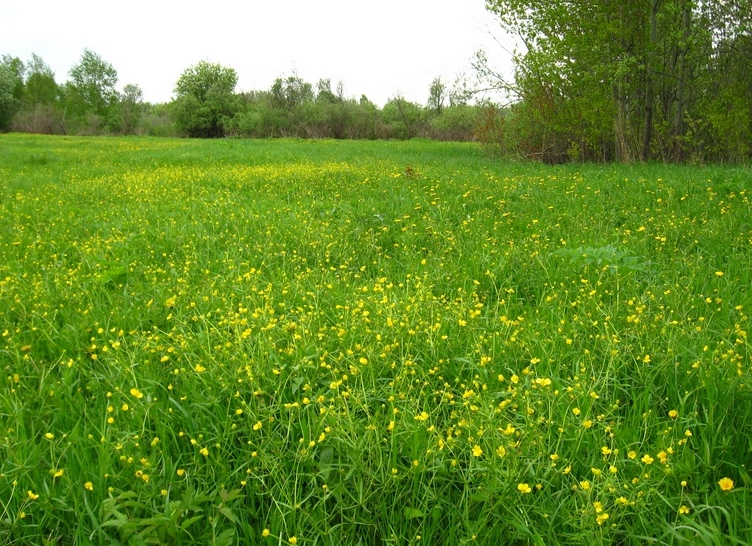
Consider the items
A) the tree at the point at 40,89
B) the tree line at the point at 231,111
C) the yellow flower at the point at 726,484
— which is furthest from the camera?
the tree at the point at 40,89

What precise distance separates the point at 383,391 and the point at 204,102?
1985 inches

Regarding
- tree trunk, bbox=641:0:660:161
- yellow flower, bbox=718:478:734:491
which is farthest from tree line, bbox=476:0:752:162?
yellow flower, bbox=718:478:734:491

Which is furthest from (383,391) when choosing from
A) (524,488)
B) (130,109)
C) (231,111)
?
(130,109)

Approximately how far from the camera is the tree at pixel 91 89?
58.5m

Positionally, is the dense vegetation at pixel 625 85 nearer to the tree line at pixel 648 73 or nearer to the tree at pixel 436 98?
the tree line at pixel 648 73

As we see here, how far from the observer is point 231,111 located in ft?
155

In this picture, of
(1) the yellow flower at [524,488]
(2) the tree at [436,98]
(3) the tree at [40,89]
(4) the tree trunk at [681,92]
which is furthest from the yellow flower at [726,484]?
(3) the tree at [40,89]

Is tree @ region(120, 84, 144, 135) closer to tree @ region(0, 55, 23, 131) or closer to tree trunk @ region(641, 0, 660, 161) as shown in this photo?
tree @ region(0, 55, 23, 131)

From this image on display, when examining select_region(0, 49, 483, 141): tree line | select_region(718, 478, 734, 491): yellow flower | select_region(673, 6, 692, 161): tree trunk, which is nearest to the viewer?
select_region(718, 478, 734, 491): yellow flower

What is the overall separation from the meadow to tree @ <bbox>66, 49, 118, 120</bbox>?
64063mm

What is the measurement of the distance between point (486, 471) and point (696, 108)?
13176 millimetres

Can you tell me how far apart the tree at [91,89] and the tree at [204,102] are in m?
16.8

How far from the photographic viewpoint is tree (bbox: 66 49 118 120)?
192ft

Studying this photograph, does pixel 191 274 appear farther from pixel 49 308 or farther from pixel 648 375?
pixel 648 375
